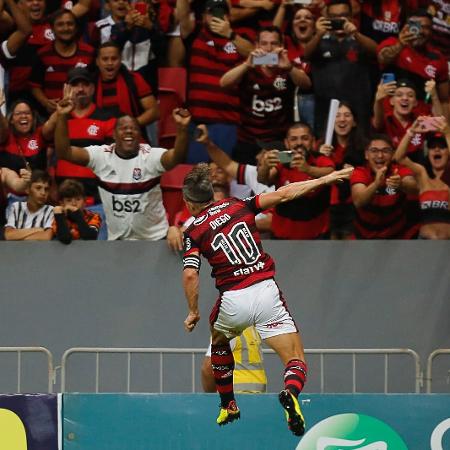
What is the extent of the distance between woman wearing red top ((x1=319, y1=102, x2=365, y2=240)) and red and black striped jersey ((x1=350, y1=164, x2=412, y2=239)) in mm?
122

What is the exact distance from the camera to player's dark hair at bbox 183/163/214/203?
10.1m

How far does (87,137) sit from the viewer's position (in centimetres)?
1370

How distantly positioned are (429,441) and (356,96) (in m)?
4.29

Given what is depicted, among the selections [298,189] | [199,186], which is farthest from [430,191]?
[199,186]

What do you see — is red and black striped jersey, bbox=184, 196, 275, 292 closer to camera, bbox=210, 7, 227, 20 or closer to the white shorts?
the white shorts

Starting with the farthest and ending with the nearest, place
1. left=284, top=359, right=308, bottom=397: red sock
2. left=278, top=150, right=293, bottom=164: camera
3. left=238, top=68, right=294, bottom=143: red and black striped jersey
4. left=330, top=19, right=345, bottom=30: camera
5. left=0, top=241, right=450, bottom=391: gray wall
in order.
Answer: left=238, top=68, right=294, bottom=143: red and black striped jersey, left=330, top=19, right=345, bottom=30: camera, left=0, top=241, right=450, bottom=391: gray wall, left=278, top=150, right=293, bottom=164: camera, left=284, top=359, right=308, bottom=397: red sock

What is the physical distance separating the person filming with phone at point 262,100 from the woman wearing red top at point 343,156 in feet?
2.35

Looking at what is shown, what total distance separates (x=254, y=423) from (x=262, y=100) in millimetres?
4177

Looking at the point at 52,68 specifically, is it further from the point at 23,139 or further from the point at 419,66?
the point at 419,66

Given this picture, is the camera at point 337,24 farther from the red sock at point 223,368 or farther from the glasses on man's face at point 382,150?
the red sock at point 223,368

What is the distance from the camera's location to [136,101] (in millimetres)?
14016

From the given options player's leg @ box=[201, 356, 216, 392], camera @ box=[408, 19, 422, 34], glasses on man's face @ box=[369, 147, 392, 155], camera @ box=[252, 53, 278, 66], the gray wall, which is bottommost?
the gray wall

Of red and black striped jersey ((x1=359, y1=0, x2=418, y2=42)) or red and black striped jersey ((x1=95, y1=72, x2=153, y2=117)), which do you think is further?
red and black striped jersey ((x1=359, y1=0, x2=418, y2=42))

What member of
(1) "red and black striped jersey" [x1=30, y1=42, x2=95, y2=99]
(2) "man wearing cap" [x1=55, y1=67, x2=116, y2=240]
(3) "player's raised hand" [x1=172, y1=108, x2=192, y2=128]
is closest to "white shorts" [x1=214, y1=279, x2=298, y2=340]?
(3) "player's raised hand" [x1=172, y1=108, x2=192, y2=128]
